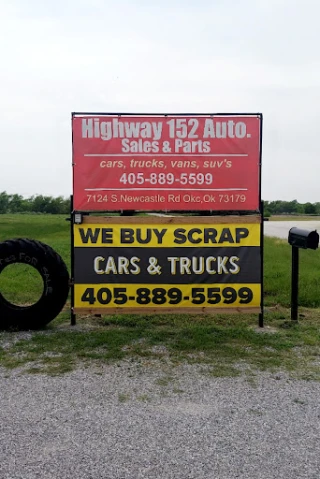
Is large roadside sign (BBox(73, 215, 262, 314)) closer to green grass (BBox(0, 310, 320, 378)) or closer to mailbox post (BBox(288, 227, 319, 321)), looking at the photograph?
green grass (BBox(0, 310, 320, 378))

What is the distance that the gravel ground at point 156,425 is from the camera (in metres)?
2.99

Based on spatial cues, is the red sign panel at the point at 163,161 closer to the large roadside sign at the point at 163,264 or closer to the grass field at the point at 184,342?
the large roadside sign at the point at 163,264

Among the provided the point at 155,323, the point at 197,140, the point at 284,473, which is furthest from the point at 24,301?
the point at 284,473

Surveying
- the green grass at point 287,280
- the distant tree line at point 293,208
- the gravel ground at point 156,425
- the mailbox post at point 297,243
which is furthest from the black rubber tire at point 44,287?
the distant tree line at point 293,208

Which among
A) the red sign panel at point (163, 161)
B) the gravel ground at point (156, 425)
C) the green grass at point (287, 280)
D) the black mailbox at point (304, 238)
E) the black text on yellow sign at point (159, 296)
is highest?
the red sign panel at point (163, 161)

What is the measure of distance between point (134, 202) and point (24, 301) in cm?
303

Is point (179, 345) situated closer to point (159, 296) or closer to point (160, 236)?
point (159, 296)

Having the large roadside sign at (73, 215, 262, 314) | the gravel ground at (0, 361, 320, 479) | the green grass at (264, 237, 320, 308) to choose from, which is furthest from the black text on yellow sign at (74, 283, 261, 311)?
the green grass at (264, 237, 320, 308)

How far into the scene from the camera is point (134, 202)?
6.45m

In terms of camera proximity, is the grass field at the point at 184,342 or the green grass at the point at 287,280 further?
the green grass at the point at 287,280

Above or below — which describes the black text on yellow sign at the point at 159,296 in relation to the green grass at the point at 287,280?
above

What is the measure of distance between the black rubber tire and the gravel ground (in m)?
1.61

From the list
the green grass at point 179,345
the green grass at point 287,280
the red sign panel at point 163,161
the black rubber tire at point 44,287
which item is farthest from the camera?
the green grass at point 287,280

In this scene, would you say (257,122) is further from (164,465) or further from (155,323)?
(164,465)
